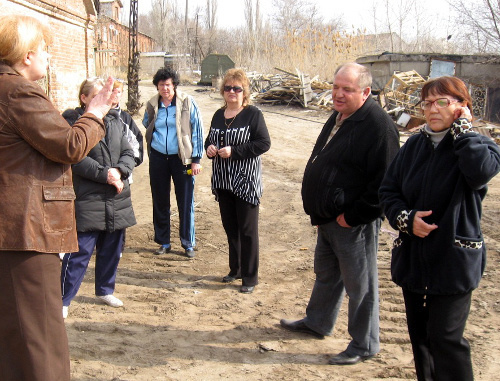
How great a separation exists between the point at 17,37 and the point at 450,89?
2.19 metres

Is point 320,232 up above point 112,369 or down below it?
above

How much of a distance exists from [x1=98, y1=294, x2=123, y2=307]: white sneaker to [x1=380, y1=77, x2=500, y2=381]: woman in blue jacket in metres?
2.67

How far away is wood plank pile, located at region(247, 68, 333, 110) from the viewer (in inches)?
795

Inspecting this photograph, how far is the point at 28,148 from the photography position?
2.42 meters

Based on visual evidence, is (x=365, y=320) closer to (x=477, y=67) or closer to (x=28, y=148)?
(x=28, y=148)

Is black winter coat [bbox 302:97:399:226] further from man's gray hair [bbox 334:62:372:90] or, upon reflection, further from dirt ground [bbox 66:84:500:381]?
dirt ground [bbox 66:84:500:381]

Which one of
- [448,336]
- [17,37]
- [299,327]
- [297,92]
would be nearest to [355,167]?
[448,336]

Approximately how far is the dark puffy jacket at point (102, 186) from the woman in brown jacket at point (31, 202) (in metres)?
1.57

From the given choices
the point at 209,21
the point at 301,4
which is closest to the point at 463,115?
the point at 301,4

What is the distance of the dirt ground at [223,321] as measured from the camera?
346 centimetres

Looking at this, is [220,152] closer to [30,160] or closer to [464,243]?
[30,160]

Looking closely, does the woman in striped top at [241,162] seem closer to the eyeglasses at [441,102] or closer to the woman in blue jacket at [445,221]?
the woman in blue jacket at [445,221]

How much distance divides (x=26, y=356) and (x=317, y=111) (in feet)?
57.8

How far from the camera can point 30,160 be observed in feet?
7.97
